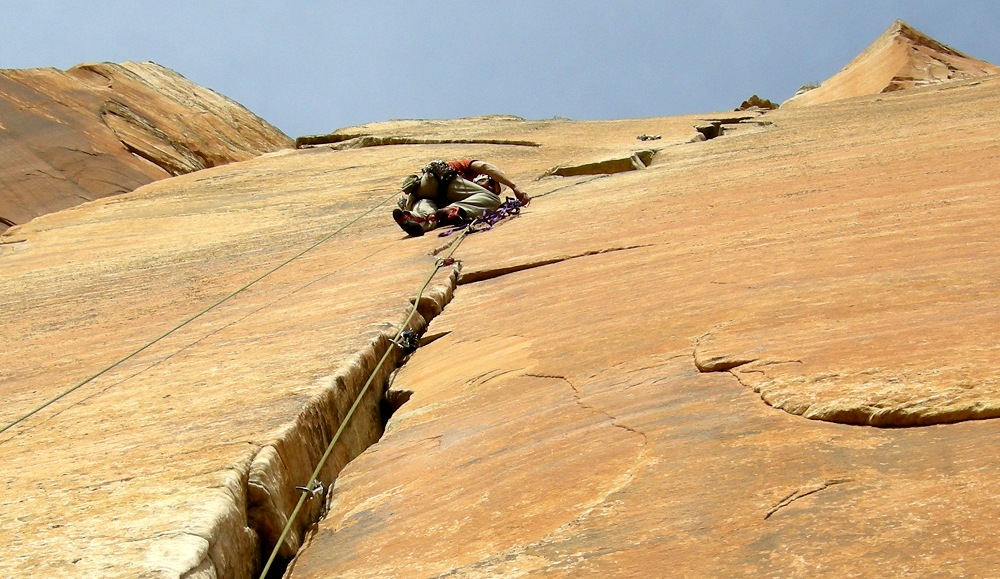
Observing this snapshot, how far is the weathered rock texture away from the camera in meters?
1.76

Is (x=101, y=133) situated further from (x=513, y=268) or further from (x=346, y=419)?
(x=346, y=419)

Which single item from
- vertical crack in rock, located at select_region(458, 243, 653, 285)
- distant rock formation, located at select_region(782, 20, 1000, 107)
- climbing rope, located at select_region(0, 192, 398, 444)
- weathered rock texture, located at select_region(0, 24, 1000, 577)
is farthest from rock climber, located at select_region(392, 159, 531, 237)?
distant rock formation, located at select_region(782, 20, 1000, 107)

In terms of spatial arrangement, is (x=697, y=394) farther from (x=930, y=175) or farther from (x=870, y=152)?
(x=870, y=152)

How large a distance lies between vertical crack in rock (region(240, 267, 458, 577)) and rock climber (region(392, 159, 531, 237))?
277 centimetres

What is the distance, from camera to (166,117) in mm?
12141

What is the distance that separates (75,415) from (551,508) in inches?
74.1

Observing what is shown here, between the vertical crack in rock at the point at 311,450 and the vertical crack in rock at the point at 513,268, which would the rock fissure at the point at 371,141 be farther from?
the vertical crack in rock at the point at 311,450

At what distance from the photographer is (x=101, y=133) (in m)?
10.8

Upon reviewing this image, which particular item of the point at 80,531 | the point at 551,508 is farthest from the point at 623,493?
the point at 80,531

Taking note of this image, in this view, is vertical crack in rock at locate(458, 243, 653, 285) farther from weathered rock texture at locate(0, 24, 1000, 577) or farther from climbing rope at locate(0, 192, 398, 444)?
climbing rope at locate(0, 192, 398, 444)

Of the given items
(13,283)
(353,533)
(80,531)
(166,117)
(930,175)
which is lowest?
(353,533)

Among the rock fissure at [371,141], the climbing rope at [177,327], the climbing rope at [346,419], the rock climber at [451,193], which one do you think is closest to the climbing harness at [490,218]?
the rock climber at [451,193]

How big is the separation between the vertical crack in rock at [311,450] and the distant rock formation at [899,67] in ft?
41.1

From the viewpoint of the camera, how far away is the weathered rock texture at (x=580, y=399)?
5.78 ft
